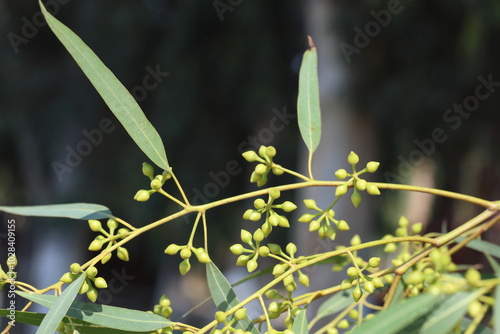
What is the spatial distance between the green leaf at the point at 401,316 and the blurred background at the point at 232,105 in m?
1.81

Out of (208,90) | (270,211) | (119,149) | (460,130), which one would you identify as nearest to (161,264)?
(119,149)

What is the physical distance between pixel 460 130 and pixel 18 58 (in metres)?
2.44

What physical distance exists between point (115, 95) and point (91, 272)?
0.14 meters

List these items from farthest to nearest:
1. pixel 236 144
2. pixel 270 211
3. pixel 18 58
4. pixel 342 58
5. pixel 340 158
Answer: pixel 18 58
pixel 236 144
pixel 340 158
pixel 342 58
pixel 270 211

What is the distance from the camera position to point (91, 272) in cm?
37

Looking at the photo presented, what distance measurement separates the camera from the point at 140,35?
2.89 meters

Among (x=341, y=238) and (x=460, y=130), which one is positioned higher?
(x=460, y=130)

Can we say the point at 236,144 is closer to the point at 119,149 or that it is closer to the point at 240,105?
the point at 240,105

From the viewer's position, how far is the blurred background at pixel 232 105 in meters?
2.15
